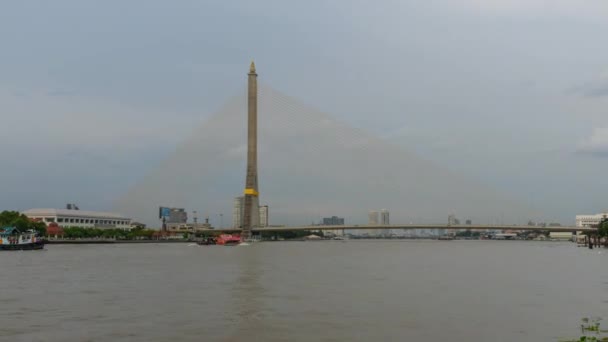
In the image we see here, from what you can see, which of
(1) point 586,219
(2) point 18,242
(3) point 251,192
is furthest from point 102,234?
(1) point 586,219

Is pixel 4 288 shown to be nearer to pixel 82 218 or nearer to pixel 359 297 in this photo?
pixel 359 297

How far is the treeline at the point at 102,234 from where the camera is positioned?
380ft

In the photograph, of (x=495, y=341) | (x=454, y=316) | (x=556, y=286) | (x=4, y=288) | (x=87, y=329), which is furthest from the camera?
(x=556, y=286)

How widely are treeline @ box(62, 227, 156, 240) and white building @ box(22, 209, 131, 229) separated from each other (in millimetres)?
11116

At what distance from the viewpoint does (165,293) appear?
906 inches

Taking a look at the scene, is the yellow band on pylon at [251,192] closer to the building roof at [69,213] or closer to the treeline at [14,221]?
the treeline at [14,221]

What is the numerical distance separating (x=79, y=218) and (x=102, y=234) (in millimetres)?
18391

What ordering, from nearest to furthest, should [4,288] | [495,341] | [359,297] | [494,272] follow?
[495,341], [359,297], [4,288], [494,272]

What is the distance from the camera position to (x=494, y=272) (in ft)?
114

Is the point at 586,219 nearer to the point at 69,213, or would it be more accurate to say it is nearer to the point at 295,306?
the point at 69,213

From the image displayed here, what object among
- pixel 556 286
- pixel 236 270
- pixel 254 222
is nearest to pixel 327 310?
pixel 556 286

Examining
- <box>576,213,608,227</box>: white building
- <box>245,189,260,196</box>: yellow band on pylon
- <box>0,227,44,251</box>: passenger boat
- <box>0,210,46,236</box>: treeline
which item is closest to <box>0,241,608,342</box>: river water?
<box>0,227,44,251</box>: passenger boat

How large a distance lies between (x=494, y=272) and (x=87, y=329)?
2535cm

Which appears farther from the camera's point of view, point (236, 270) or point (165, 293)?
point (236, 270)
